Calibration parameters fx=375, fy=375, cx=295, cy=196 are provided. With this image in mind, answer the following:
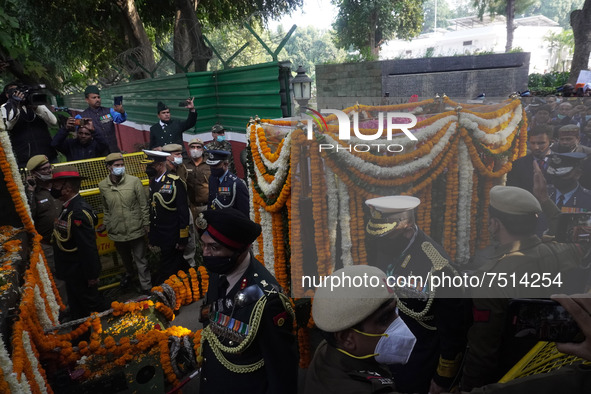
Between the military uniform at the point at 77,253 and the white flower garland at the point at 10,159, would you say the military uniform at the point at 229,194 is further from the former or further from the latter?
the white flower garland at the point at 10,159

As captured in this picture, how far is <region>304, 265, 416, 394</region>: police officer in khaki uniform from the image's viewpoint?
5.14 feet

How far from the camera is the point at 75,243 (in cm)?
415

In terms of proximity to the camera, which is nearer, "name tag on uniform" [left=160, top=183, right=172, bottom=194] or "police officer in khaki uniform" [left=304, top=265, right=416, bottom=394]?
"police officer in khaki uniform" [left=304, top=265, right=416, bottom=394]

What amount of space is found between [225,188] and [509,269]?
141 inches

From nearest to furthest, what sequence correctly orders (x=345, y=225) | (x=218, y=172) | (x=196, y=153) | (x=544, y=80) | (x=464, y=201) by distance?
(x=464, y=201) < (x=345, y=225) < (x=218, y=172) < (x=196, y=153) < (x=544, y=80)

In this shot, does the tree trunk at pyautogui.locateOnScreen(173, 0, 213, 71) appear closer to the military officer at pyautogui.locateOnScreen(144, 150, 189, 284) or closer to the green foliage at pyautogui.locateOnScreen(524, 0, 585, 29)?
the military officer at pyautogui.locateOnScreen(144, 150, 189, 284)

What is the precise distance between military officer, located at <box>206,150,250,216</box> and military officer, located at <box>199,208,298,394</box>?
261 centimetres

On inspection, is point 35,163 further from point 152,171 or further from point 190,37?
point 190,37

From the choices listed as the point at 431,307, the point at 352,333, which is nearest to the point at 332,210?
the point at 431,307

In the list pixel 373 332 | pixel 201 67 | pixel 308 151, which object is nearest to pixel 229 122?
pixel 201 67

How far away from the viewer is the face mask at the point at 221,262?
222cm

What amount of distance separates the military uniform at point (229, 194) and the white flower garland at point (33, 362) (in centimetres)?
268

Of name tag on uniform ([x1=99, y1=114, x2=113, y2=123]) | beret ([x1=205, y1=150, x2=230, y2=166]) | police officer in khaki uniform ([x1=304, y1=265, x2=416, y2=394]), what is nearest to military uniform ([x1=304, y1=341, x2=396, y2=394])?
police officer in khaki uniform ([x1=304, y1=265, x2=416, y2=394])

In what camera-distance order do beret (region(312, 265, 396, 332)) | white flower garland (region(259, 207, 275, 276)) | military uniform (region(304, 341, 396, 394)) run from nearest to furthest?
military uniform (region(304, 341, 396, 394)) < beret (region(312, 265, 396, 332)) < white flower garland (region(259, 207, 275, 276))
